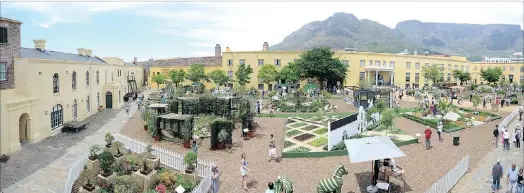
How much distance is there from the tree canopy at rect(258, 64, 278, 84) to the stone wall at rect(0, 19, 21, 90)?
109 ft

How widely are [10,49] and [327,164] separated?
1897 cm

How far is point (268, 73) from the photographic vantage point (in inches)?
2003

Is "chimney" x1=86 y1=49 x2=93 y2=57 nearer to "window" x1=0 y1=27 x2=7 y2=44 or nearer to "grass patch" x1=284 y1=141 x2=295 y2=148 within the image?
"window" x1=0 y1=27 x2=7 y2=44

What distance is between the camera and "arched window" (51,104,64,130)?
24881 mm

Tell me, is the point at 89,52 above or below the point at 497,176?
above

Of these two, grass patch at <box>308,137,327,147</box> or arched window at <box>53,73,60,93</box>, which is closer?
grass patch at <box>308,137,327,147</box>

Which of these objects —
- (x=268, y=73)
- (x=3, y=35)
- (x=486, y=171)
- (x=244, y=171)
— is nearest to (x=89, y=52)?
(x=268, y=73)

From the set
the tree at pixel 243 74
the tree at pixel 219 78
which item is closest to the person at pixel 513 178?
the tree at pixel 243 74

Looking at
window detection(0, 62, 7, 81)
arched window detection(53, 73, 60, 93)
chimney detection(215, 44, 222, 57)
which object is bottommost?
arched window detection(53, 73, 60, 93)

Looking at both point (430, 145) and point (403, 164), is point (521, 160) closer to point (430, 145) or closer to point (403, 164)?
point (430, 145)

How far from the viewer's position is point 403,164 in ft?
52.3

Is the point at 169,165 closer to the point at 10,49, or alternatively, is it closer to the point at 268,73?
the point at 10,49

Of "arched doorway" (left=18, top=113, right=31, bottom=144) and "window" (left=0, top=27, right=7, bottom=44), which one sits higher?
"window" (left=0, top=27, right=7, bottom=44)

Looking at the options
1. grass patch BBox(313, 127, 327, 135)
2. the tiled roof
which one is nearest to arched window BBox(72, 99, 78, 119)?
grass patch BBox(313, 127, 327, 135)
